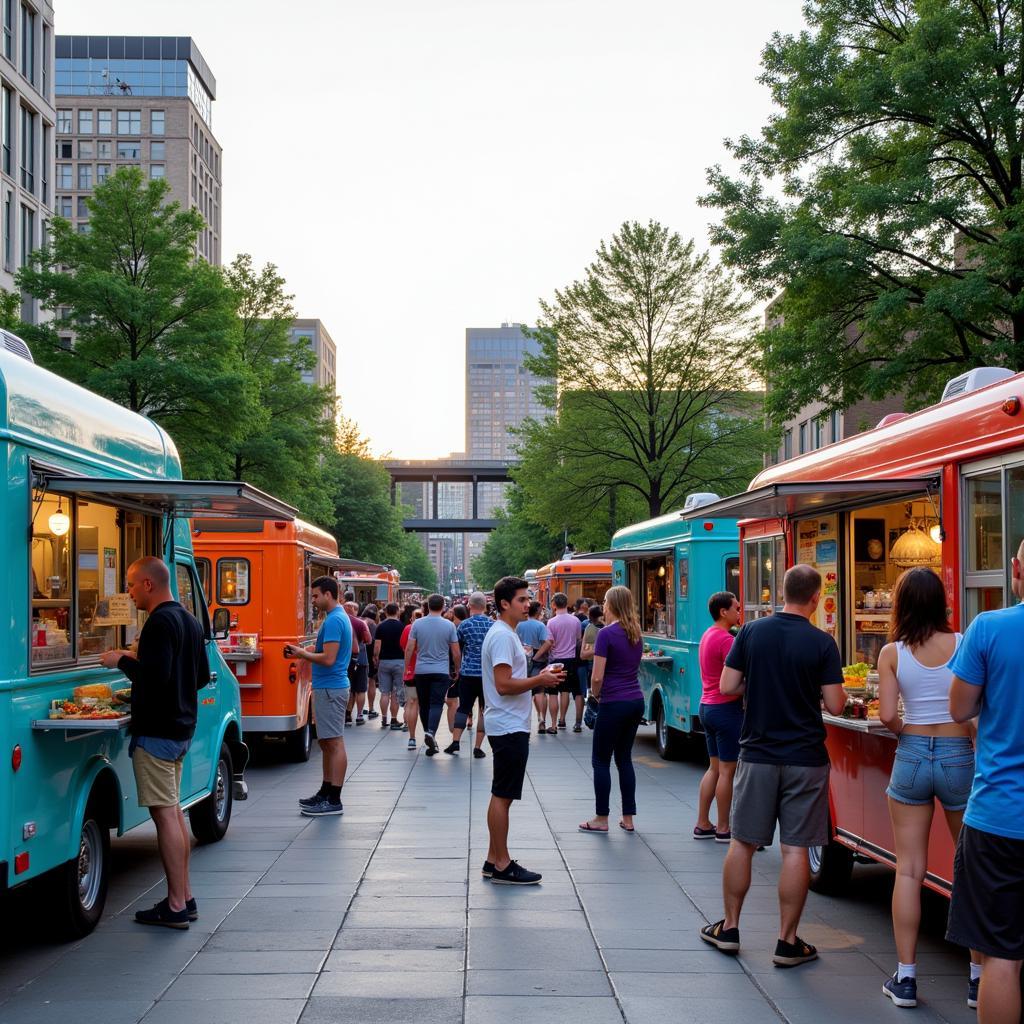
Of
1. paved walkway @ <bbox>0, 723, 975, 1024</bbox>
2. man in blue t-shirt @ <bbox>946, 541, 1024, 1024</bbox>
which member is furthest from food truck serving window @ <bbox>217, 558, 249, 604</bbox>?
man in blue t-shirt @ <bbox>946, 541, 1024, 1024</bbox>

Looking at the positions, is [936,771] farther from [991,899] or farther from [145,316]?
[145,316]

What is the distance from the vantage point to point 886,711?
5590 mm

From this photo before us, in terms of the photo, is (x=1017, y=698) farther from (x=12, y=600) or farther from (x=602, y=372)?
(x=602, y=372)

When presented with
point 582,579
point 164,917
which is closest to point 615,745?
point 164,917

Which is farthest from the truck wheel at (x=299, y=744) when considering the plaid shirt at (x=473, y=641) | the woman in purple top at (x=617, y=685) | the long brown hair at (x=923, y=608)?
the long brown hair at (x=923, y=608)

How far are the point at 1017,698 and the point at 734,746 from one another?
5.15 meters

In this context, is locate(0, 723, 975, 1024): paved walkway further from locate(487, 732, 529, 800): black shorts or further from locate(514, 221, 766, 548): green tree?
locate(514, 221, 766, 548): green tree

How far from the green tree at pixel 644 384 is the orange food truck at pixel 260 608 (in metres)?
21.3

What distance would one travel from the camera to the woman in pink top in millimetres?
9273

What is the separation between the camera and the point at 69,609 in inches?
280

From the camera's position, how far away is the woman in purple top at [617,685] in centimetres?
986

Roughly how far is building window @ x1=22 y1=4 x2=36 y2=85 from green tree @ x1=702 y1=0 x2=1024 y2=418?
29006 millimetres

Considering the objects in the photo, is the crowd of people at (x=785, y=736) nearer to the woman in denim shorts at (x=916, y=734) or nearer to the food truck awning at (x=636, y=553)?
the woman in denim shorts at (x=916, y=734)

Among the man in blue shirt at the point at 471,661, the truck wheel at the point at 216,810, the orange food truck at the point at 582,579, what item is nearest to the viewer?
the truck wheel at the point at 216,810
